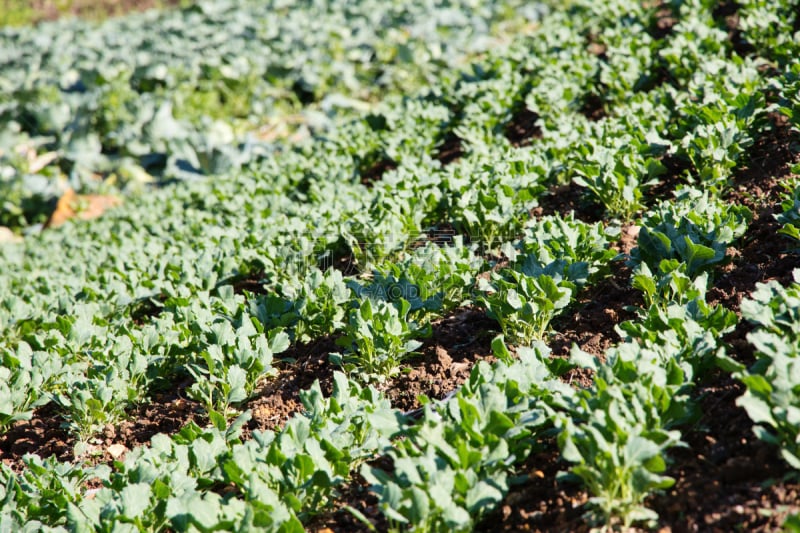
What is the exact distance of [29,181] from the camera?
1055 centimetres

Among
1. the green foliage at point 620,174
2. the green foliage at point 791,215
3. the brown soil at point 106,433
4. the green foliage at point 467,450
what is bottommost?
the brown soil at point 106,433

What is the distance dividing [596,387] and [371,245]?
8.87 feet

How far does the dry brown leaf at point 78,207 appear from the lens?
10.2m

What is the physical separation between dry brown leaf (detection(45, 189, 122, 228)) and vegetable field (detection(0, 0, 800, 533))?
0.72m

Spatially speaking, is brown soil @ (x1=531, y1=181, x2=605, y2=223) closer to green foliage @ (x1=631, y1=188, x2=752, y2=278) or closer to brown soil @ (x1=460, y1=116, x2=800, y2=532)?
green foliage @ (x1=631, y1=188, x2=752, y2=278)

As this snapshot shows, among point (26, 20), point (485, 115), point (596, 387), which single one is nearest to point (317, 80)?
point (485, 115)

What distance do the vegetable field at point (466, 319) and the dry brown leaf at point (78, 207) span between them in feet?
2.37

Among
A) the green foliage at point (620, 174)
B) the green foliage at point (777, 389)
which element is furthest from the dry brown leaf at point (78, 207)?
the green foliage at point (777, 389)

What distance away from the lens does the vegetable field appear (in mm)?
2582

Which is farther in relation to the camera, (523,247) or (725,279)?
(523,247)

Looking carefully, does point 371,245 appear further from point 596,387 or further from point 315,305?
point 596,387

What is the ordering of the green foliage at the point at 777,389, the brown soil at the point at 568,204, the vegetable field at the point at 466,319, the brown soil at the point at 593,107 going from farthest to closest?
1. the brown soil at the point at 593,107
2. the brown soil at the point at 568,204
3. the vegetable field at the point at 466,319
4. the green foliage at the point at 777,389

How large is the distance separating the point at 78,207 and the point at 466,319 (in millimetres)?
8042

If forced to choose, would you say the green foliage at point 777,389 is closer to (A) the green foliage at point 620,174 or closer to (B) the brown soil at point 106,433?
(A) the green foliage at point 620,174
